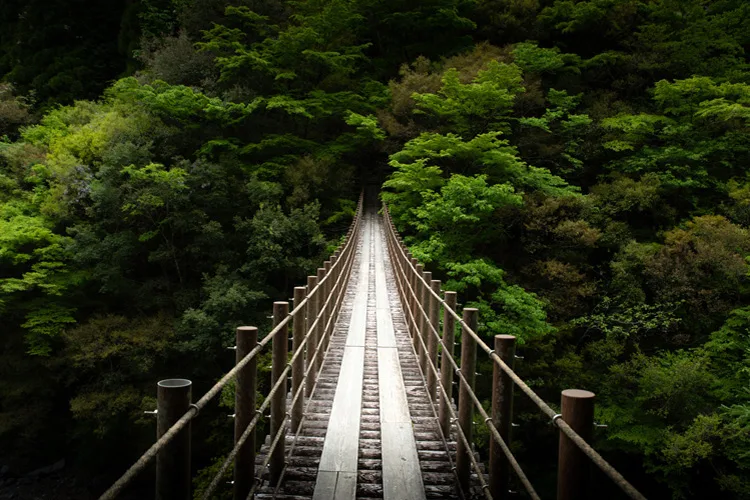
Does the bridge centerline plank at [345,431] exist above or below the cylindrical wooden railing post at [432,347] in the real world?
below

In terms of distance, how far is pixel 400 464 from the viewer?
11.4 ft

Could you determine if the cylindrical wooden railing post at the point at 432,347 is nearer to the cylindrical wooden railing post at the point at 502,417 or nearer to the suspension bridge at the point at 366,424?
the suspension bridge at the point at 366,424

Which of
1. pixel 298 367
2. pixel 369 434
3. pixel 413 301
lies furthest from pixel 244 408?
pixel 413 301

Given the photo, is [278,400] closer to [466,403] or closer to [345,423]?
[345,423]

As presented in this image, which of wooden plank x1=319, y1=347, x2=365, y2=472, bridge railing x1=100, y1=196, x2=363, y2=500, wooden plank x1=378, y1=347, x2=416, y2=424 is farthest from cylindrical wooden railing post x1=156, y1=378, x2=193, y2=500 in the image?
wooden plank x1=378, y1=347, x2=416, y2=424

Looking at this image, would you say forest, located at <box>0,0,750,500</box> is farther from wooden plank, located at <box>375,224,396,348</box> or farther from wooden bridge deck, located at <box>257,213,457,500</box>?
wooden bridge deck, located at <box>257,213,457,500</box>

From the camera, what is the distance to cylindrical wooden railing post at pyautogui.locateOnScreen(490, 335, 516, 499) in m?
2.51

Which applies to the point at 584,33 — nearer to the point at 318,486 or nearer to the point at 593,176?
the point at 593,176

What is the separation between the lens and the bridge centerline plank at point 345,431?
3150mm

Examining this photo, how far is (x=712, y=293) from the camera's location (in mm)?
12539

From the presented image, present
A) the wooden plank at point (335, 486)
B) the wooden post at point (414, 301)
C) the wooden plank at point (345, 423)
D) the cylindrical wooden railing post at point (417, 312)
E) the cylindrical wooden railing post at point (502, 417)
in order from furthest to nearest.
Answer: the wooden post at point (414, 301), the cylindrical wooden railing post at point (417, 312), the wooden plank at point (345, 423), the wooden plank at point (335, 486), the cylindrical wooden railing post at point (502, 417)

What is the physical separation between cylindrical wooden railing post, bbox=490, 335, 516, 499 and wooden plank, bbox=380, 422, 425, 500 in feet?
2.38

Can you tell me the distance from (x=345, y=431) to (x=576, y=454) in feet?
8.90

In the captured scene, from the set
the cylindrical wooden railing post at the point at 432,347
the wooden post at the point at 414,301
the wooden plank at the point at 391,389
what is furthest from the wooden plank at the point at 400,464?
the wooden post at the point at 414,301
